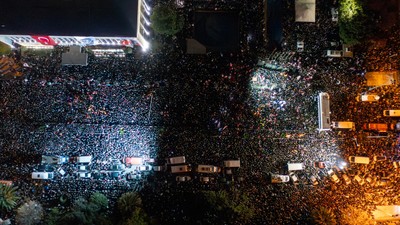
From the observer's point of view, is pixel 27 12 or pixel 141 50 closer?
pixel 27 12

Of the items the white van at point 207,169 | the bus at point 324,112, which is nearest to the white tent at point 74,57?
the white van at point 207,169

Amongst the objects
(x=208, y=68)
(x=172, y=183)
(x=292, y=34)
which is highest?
(x=292, y=34)

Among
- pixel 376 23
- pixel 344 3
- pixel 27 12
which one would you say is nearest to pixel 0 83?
pixel 27 12

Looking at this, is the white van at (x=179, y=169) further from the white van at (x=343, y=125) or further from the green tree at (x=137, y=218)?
the white van at (x=343, y=125)

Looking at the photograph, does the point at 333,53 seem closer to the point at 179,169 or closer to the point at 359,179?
the point at 359,179

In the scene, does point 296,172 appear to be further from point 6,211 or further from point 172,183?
point 6,211

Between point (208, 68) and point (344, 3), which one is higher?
point (344, 3)
